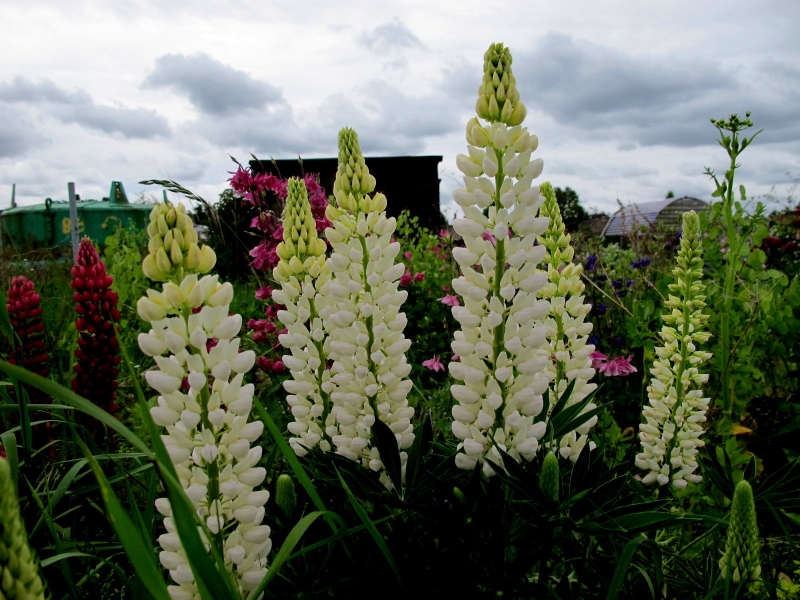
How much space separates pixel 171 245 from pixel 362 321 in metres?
0.63

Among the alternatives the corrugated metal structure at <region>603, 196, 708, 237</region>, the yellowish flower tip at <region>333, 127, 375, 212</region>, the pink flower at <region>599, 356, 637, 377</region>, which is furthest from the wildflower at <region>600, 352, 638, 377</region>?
the yellowish flower tip at <region>333, 127, 375, 212</region>

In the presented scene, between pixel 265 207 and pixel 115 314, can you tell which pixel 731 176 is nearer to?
pixel 265 207

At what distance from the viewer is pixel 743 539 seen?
53.9 inches

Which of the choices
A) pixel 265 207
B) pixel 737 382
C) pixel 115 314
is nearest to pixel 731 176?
pixel 737 382

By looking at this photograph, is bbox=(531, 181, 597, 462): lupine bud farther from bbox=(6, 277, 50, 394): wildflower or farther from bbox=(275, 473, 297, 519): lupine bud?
bbox=(6, 277, 50, 394): wildflower

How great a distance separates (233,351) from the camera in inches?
43.8

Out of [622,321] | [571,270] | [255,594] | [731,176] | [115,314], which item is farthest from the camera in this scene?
[622,321]

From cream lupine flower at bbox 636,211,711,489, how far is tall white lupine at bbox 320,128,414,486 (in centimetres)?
106

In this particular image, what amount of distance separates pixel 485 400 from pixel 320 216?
238 centimetres

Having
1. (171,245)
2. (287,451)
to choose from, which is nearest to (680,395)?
(287,451)

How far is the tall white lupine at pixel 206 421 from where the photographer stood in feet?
3.51

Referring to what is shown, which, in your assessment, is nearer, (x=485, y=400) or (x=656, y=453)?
(x=485, y=400)

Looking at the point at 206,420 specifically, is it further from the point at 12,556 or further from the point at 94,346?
the point at 94,346

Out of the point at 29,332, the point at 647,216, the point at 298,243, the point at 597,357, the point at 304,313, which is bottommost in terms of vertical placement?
the point at 597,357
